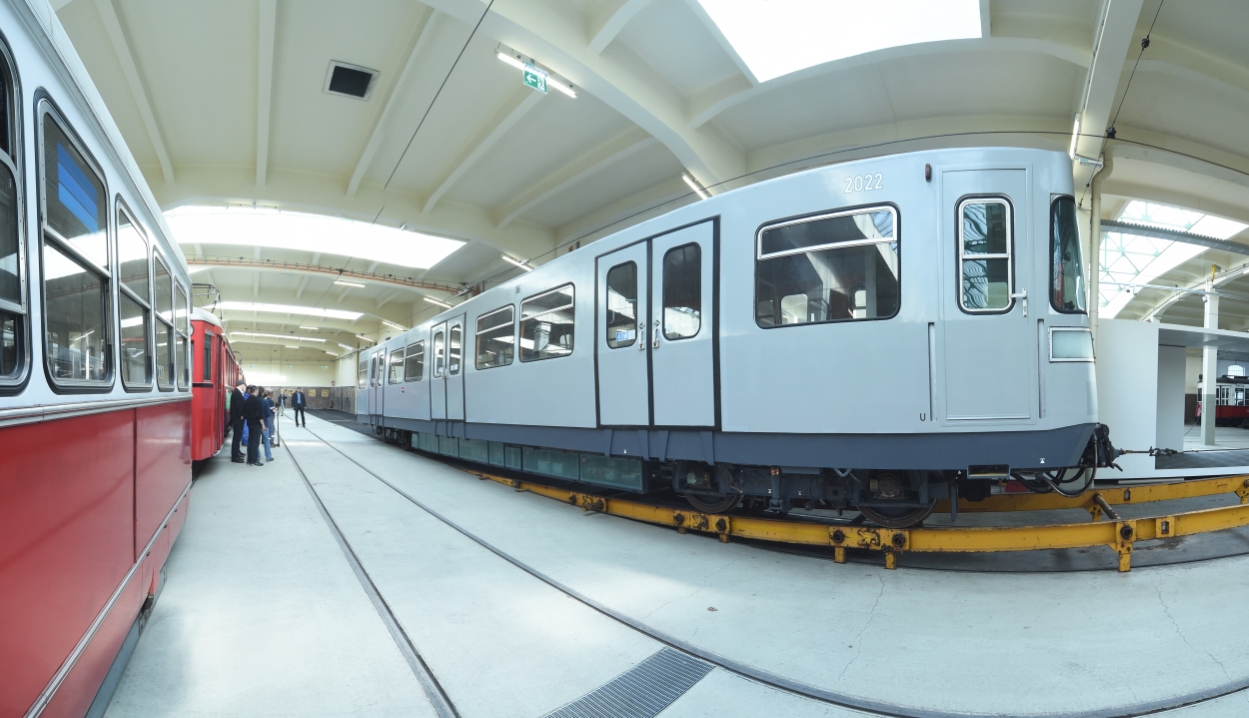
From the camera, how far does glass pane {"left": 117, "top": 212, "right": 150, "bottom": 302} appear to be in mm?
2771

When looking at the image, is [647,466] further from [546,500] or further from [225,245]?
[225,245]

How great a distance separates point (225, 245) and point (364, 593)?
780 inches

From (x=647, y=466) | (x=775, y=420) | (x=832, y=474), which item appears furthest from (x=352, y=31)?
(x=832, y=474)

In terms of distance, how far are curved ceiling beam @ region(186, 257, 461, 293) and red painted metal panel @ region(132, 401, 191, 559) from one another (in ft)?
56.4

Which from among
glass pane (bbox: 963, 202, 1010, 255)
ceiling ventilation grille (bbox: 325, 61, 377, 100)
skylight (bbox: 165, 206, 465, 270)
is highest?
ceiling ventilation grille (bbox: 325, 61, 377, 100)

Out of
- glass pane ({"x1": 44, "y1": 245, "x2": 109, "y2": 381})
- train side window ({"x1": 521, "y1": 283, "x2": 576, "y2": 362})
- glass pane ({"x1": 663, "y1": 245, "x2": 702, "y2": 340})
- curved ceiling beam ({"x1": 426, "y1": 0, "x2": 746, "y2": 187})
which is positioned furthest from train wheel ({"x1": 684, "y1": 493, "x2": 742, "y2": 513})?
curved ceiling beam ({"x1": 426, "y1": 0, "x2": 746, "y2": 187})

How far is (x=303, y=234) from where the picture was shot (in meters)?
17.5

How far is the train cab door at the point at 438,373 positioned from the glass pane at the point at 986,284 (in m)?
9.08

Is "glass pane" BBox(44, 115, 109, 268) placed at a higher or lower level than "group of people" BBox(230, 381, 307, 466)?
higher

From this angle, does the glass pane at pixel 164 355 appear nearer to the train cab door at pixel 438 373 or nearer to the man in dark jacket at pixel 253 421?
the train cab door at pixel 438 373

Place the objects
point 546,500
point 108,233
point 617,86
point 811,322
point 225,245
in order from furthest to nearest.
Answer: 1. point 225,245
2. point 617,86
3. point 546,500
4. point 811,322
5. point 108,233

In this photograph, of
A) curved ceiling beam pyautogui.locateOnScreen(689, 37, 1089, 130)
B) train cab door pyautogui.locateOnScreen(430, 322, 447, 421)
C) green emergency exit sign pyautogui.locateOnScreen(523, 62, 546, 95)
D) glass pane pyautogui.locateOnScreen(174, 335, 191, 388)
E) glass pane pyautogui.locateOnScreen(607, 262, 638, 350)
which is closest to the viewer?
glass pane pyautogui.locateOnScreen(174, 335, 191, 388)

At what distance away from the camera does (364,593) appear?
13.7 ft

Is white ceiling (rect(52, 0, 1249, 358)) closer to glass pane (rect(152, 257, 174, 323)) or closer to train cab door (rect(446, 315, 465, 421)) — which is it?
train cab door (rect(446, 315, 465, 421))
